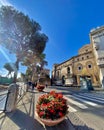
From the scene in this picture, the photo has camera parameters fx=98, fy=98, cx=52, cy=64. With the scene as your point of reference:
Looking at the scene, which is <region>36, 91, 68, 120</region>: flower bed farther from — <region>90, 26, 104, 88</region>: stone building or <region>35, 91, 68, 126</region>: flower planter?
<region>90, 26, 104, 88</region>: stone building

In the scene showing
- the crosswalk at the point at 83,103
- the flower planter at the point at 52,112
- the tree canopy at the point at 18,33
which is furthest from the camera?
the tree canopy at the point at 18,33

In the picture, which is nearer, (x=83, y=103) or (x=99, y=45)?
(x=83, y=103)

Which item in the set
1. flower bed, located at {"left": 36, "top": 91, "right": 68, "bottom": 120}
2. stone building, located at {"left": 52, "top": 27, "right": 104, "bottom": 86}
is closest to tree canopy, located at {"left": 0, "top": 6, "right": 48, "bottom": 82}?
stone building, located at {"left": 52, "top": 27, "right": 104, "bottom": 86}

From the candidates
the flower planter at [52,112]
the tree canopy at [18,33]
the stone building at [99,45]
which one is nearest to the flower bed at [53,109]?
the flower planter at [52,112]

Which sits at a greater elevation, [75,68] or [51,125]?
[75,68]

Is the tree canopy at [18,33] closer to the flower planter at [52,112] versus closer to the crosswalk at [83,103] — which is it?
the crosswalk at [83,103]

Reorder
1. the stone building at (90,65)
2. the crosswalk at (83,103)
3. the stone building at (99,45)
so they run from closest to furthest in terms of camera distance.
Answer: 1. the crosswalk at (83,103)
2. the stone building at (99,45)
3. the stone building at (90,65)

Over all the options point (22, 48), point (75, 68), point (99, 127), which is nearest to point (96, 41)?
point (75, 68)

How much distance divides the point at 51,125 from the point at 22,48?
17.8 meters

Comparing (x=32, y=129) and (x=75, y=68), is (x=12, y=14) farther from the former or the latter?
(x=75, y=68)

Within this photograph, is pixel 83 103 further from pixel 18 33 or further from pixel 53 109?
pixel 18 33

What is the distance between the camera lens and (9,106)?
14.9 feet

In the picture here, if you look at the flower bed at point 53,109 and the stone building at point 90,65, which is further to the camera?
the stone building at point 90,65

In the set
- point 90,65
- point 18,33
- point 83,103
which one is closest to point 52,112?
point 83,103
